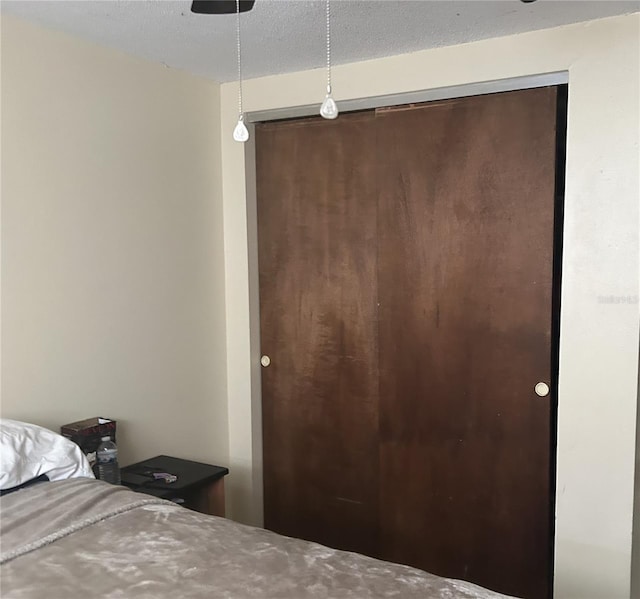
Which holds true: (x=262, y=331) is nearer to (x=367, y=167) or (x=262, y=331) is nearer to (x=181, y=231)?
(x=181, y=231)

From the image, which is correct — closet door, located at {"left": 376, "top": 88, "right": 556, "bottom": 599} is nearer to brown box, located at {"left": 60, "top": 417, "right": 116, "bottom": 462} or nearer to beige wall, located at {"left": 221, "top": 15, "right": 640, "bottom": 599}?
beige wall, located at {"left": 221, "top": 15, "right": 640, "bottom": 599}

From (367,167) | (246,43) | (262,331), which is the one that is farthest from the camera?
(262,331)

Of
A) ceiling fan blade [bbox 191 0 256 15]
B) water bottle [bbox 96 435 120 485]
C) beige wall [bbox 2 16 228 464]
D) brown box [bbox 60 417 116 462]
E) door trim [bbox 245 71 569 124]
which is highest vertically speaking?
ceiling fan blade [bbox 191 0 256 15]

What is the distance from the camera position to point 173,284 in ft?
10.0

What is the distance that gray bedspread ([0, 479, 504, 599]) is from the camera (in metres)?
1.59

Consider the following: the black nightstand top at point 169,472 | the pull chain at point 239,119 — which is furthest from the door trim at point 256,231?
the black nightstand top at point 169,472

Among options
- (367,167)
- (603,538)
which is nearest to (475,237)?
(367,167)

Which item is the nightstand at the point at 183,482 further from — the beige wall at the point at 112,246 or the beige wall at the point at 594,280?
the beige wall at the point at 594,280

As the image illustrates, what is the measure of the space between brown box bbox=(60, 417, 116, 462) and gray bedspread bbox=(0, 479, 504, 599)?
1.37 ft

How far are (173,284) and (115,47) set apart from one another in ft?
3.28

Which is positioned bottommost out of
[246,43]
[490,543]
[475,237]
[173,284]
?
[490,543]

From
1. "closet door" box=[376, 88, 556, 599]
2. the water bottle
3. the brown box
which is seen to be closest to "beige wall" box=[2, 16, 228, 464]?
the brown box

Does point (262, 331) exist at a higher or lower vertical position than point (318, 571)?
higher

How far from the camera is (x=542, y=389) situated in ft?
8.78
